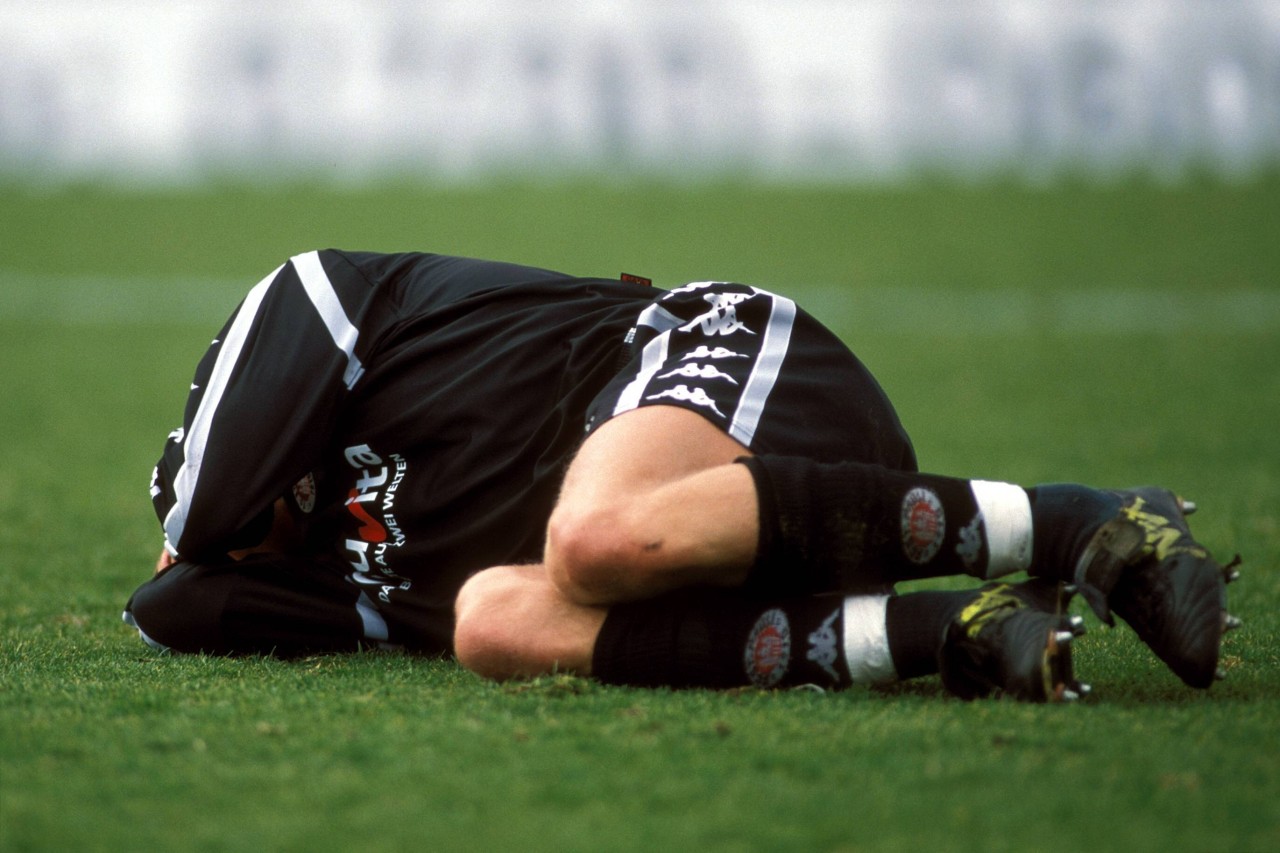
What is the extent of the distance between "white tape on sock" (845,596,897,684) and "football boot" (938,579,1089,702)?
0.08 meters

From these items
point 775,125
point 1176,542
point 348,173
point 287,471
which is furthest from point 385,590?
point 348,173

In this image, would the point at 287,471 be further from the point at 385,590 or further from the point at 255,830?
the point at 255,830

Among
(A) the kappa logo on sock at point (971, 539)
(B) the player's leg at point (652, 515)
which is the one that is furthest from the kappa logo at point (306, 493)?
(A) the kappa logo on sock at point (971, 539)

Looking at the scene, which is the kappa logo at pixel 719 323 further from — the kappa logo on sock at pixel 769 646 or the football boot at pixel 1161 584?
the football boot at pixel 1161 584

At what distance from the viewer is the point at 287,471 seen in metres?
2.45

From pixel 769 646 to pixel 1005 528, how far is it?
0.37 metres

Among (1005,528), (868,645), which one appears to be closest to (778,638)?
(868,645)

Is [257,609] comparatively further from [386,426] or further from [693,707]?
[693,707]

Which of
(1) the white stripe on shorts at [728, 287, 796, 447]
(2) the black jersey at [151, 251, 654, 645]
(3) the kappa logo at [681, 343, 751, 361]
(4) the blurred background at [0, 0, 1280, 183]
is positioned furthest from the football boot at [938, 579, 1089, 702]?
(4) the blurred background at [0, 0, 1280, 183]

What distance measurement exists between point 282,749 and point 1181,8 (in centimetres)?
1156

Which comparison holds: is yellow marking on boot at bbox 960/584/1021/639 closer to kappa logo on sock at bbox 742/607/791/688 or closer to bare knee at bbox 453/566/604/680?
kappa logo on sock at bbox 742/607/791/688

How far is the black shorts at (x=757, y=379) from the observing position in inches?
90.1

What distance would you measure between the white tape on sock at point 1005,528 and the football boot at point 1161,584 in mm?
81

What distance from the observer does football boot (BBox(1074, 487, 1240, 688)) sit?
2010mm
